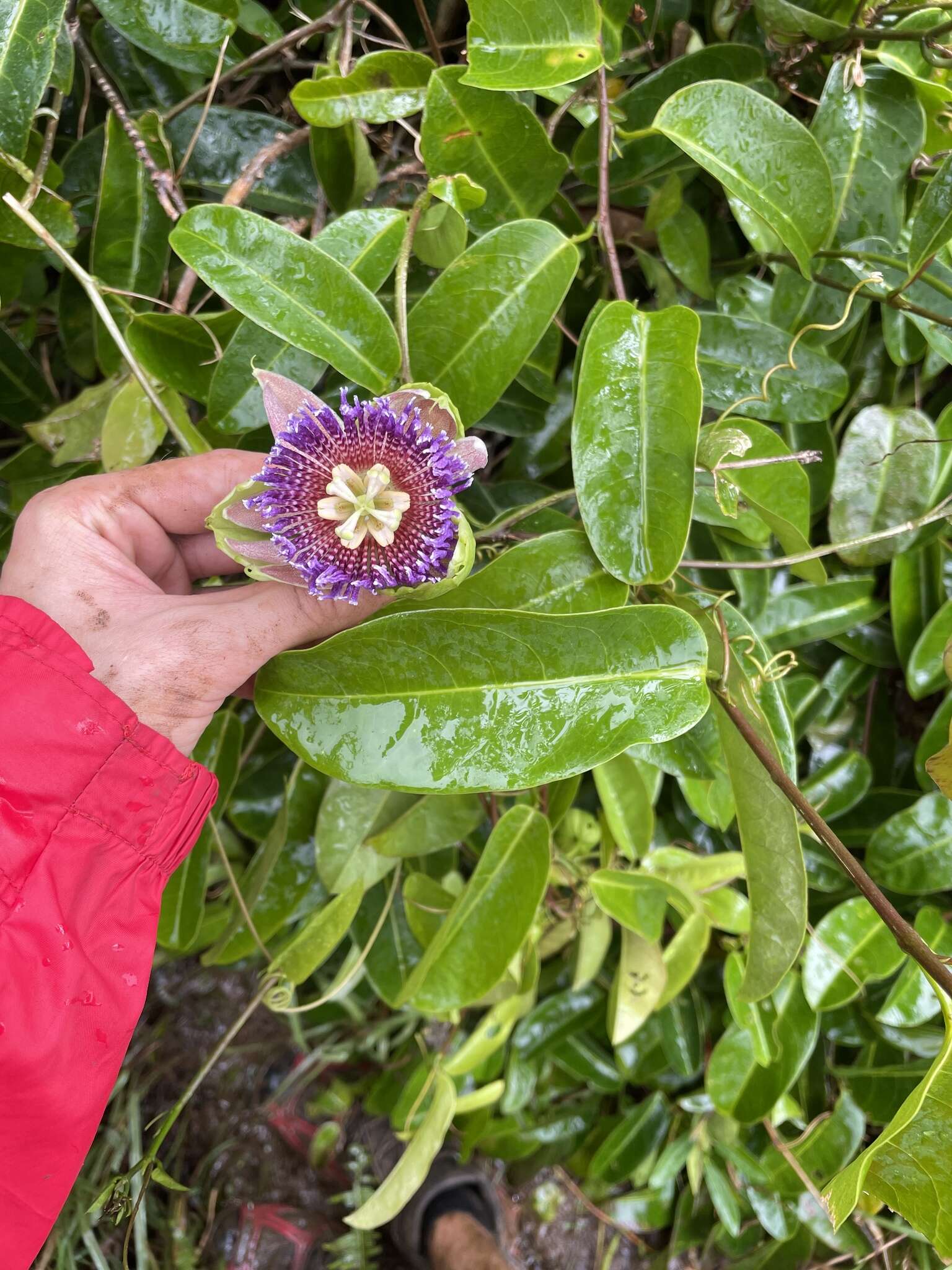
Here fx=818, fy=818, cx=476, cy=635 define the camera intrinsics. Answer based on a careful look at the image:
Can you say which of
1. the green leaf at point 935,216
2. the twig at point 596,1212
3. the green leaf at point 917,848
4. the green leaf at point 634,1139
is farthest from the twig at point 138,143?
the twig at point 596,1212

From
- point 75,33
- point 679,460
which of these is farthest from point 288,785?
point 75,33

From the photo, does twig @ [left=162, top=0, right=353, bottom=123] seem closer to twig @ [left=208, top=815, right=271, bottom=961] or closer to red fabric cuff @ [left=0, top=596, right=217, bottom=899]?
red fabric cuff @ [left=0, top=596, right=217, bottom=899]

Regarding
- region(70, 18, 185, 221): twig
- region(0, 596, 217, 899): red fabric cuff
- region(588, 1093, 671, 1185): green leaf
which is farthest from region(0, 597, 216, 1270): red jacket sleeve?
region(588, 1093, 671, 1185): green leaf

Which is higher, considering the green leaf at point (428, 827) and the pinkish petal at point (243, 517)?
the pinkish petal at point (243, 517)

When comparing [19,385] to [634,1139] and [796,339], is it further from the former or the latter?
[634,1139]

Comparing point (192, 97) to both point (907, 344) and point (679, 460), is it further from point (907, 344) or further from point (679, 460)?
point (907, 344)

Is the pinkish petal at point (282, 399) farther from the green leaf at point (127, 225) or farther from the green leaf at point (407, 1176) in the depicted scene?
the green leaf at point (407, 1176)
